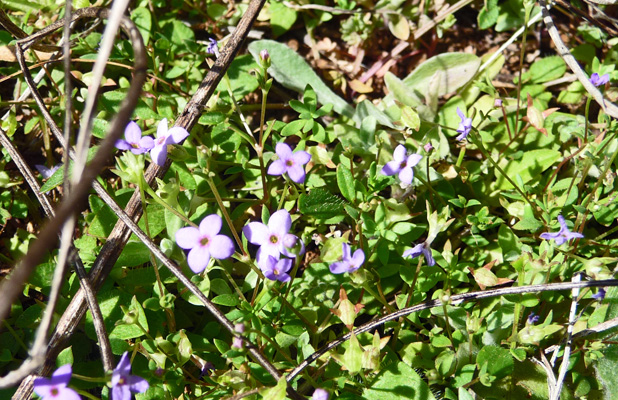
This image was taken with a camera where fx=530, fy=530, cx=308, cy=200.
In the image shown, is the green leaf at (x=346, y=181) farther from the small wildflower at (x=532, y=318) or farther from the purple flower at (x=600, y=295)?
the purple flower at (x=600, y=295)

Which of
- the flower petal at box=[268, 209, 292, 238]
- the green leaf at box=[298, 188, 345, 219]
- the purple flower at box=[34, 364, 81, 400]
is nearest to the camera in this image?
the purple flower at box=[34, 364, 81, 400]

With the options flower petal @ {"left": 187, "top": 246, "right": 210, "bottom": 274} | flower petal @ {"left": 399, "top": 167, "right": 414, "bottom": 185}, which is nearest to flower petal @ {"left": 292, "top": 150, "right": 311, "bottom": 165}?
flower petal @ {"left": 399, "top": 167, "right": 414, "bottom": 185}

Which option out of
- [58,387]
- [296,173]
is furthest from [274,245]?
[58,387]

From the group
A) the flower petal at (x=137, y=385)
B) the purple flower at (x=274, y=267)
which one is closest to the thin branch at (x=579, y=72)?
the purple flower at (x=274, y=267)

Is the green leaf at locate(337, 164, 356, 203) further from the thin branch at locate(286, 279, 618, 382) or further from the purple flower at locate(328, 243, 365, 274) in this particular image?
the thin branch at locate(286, 279, 618, 382)

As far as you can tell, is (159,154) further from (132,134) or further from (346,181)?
(346,181)

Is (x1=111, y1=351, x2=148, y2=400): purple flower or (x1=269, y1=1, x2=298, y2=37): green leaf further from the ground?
(x1=269, y1=1, x2=298, y2=37): green leaf

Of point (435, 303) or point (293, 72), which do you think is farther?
point (293, 72)
